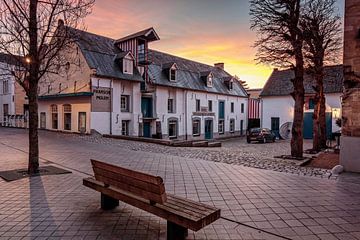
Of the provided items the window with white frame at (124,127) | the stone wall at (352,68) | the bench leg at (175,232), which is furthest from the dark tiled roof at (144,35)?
the bench leg at (175,232)

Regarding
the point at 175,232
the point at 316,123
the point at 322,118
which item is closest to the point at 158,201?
the point at 175,232

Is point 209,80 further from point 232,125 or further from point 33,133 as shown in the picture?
point 33,133

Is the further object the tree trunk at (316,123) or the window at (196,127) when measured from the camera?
the window at (196,127)

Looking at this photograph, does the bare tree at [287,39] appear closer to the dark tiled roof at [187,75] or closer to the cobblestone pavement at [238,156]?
the cobblestone pavement at [238,156]

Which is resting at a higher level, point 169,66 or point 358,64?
point 169,66

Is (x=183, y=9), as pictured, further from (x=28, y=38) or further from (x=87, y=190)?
(x=87, y=190)

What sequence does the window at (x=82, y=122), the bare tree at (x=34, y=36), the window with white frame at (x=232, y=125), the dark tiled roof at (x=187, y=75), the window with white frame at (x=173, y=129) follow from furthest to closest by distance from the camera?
the window with white frame at (x=232, y=125)
the window with white frame at (x=173, y=129)
the dark tiled roof at (x=187, y=75)
the window at (x=82, y=122)
the bare tree at (x=34, y=36)

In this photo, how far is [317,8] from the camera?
13.5m

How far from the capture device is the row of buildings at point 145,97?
20.4 metres

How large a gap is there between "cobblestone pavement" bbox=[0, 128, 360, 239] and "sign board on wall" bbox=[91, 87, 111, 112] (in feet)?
42.1

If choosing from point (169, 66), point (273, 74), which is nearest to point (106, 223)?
point (169, 66)

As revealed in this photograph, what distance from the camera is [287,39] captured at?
1131 cm

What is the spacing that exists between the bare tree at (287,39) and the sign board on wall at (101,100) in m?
12.4

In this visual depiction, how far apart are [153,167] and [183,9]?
300 inches
